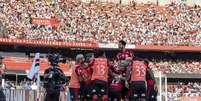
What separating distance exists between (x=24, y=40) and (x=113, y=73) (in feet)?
94.4

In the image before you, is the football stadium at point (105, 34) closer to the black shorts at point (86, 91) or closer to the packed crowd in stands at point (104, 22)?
the packed crowd in stands at point (104, 22)

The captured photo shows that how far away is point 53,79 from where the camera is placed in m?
15.0

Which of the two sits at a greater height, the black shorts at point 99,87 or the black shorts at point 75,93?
the black shorts at point 99,87

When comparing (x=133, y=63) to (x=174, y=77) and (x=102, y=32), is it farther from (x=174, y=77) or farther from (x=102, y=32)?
(x=102, y=32)

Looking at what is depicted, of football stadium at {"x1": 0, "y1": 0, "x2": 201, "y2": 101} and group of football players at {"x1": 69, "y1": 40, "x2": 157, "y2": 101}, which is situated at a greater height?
group of football players at {"x1": 69, "y1": 40, "x2": 157, "y2": 101}

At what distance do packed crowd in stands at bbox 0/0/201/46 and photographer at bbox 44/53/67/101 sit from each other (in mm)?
27697

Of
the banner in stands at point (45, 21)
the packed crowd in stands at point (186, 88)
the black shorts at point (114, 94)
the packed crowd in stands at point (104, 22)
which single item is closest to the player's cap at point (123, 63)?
the black shorts at point (114, 94)

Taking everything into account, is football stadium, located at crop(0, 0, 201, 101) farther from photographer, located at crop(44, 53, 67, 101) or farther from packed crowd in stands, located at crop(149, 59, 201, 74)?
photographer, located at crop(44, 53, 67, 101)

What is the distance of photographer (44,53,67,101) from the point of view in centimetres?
1499

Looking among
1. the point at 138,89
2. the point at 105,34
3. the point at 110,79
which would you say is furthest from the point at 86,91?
the point at 105,34

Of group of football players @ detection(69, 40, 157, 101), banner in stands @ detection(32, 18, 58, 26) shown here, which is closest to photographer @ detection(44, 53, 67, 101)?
group of football players @ detection(69, 40, 157, 101)

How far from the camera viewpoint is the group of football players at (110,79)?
14.1 meters

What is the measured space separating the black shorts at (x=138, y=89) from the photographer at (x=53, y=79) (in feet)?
6.52

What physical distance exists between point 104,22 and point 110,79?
33.8m
